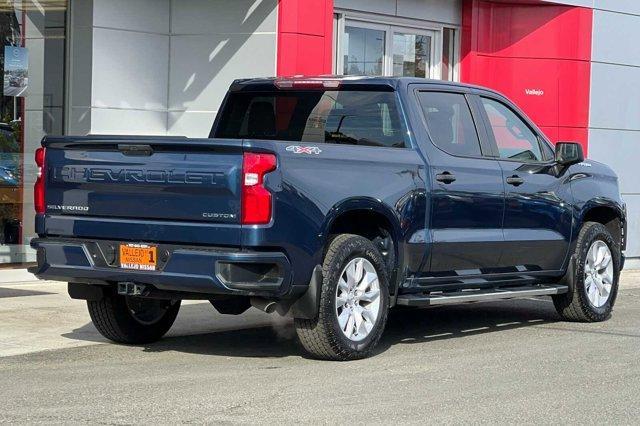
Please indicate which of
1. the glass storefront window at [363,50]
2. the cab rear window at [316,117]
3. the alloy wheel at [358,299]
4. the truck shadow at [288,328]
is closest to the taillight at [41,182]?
the truck shadow at [288,328]

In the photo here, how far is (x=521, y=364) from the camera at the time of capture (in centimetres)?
928

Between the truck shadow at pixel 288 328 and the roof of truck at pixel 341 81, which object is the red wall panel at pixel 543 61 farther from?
the roof of truck at pixel 341 81

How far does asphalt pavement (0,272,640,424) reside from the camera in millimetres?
7379

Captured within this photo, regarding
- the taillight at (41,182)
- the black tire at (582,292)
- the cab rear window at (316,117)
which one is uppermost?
the cab rear window at (316,117)

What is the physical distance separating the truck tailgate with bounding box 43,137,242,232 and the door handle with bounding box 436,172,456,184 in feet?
6.82

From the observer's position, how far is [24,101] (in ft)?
50.2

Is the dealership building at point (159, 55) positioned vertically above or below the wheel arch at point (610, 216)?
above

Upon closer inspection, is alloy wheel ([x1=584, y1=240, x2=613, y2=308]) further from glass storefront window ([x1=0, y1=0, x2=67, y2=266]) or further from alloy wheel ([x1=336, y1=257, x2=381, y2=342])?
glass storefront window ([x1=0, y1=0, x2=67, y2=266])

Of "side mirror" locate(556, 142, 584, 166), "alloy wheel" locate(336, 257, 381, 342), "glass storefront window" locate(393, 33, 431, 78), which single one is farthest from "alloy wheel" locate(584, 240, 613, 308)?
"glass storefront window" locate(393, 33, 431, 78)

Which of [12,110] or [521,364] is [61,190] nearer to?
[521,364]

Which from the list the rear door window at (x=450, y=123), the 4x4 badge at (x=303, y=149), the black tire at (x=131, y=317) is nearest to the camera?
the 4x4 badge at (x=303, y=149)

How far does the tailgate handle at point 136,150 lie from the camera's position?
29.2 ft

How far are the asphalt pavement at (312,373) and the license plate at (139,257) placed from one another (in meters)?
0.68

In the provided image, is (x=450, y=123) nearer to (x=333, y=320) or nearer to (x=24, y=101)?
(x=333, y=320)
